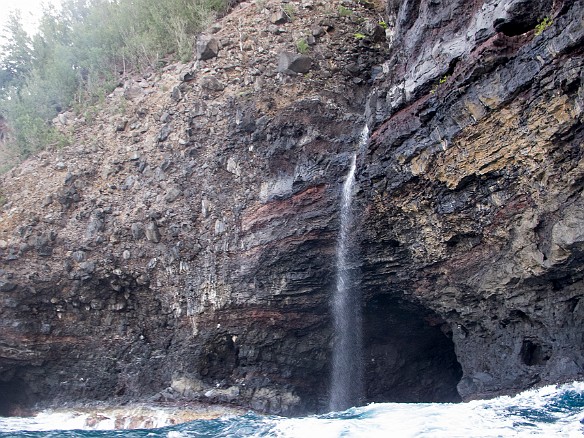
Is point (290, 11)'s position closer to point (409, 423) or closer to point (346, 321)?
point (346, 321)

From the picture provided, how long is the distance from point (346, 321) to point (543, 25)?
8754mm

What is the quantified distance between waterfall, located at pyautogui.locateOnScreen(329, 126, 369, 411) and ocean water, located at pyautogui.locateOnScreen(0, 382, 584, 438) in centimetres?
204

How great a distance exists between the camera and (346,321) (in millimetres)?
15617

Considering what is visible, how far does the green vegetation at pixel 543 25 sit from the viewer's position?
1000 cm

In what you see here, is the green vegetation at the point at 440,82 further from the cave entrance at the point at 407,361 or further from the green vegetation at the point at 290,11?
the green vegetation at the point at 290,11

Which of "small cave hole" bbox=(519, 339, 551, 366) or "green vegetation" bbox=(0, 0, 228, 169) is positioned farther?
"green vegetation" bbox=(0, 0, 228, 169)

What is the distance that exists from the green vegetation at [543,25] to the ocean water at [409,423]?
21.0ft

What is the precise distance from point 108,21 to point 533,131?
19.4 meters

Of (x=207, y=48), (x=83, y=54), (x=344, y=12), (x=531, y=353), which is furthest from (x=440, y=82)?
(x=83, y=54)

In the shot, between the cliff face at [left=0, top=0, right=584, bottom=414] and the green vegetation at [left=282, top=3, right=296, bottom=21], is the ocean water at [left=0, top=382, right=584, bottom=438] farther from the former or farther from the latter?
the green vegetation at [left=282, top=3, right=296, bottom=21]

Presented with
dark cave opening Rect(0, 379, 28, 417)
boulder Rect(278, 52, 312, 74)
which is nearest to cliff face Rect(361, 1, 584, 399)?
boulder Rect(278, 52, 312, 74)

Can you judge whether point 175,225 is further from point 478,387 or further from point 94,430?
point 478,387

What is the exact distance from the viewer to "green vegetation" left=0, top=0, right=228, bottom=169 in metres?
20.4

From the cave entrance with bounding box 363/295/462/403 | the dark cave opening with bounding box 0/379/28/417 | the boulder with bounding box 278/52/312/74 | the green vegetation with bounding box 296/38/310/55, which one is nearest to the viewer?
the cave entrance with bounding box 363/295/462/403
